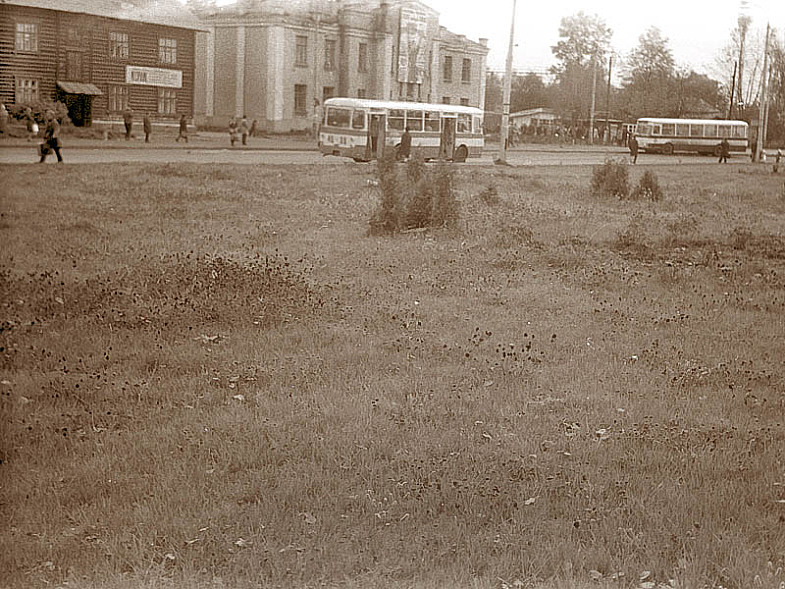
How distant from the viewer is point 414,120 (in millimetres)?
21344

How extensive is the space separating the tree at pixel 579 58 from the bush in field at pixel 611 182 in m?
3.71

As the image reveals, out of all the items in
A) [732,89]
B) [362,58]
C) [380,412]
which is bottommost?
[380,412]

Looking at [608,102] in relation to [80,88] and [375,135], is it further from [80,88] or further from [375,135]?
[375,135]

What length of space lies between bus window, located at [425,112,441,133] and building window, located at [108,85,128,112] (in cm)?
1575

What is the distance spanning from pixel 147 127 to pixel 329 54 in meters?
7.39

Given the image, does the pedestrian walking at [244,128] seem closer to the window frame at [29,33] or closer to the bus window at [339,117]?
the window frame at [29,33]

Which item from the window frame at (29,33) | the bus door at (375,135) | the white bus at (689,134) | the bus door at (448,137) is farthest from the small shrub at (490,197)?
the window frame at (29,33)

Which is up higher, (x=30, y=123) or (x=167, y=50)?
(x=167, y=50)

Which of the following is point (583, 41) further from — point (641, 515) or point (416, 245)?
point (641, 515)

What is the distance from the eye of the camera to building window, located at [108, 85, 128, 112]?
14.0ft

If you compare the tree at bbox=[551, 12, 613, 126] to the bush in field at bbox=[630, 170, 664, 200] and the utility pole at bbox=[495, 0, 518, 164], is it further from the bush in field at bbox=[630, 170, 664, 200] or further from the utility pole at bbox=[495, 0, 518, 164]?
the utility pole at bbox=[495, 0, 518, 164]

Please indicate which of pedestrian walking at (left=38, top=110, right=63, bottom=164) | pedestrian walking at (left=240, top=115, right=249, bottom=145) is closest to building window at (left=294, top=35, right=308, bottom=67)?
pedestrian walking at (left=240, top=115, right=249, bottom=145)

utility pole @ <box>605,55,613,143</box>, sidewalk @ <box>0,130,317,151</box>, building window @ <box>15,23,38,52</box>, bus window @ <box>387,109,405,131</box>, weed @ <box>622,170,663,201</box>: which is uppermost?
utility pole @ <box>605,55,613,143</box>

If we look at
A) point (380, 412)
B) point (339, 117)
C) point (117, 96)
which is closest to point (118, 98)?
point (117, 96)
